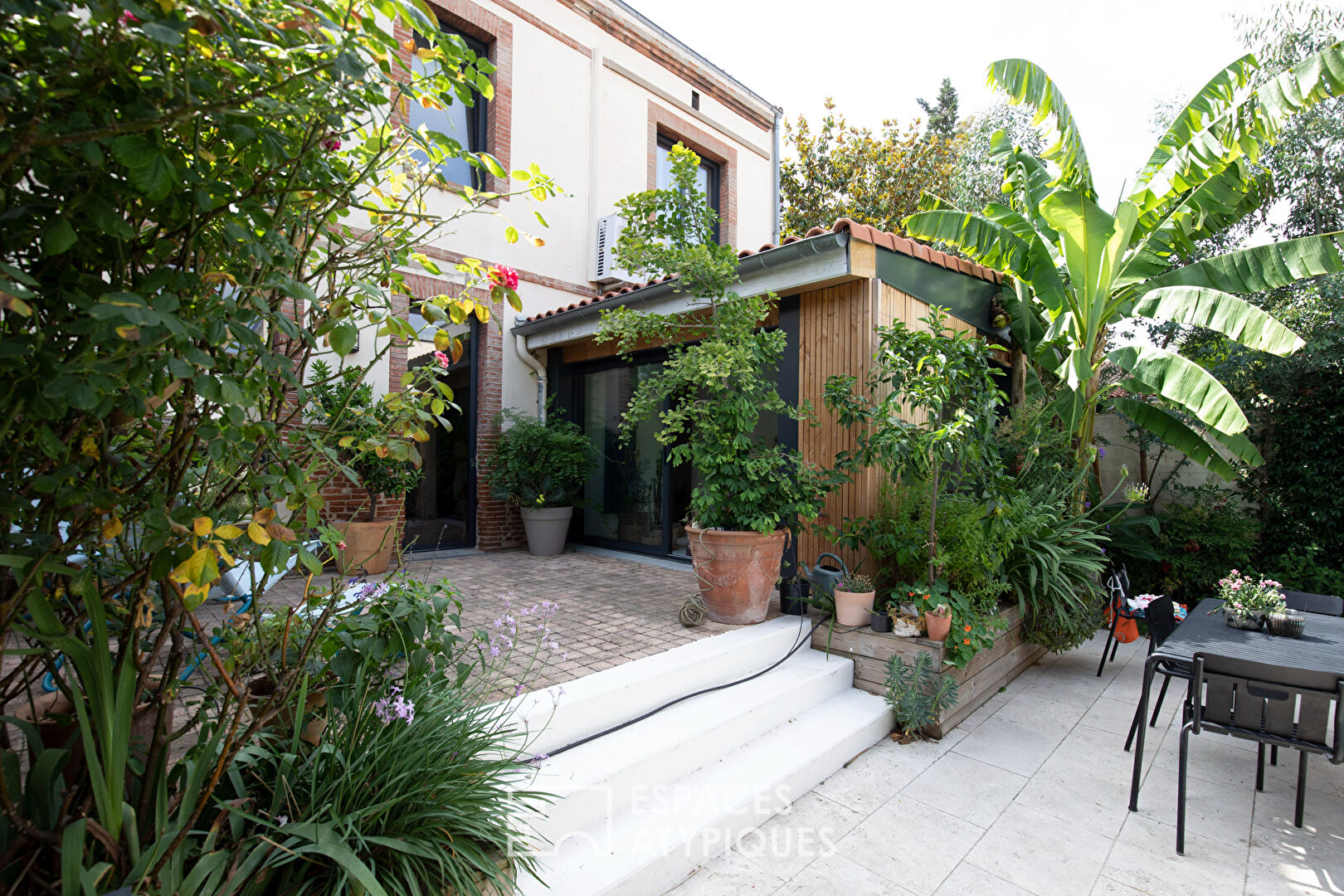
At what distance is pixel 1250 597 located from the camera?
3.39 metres

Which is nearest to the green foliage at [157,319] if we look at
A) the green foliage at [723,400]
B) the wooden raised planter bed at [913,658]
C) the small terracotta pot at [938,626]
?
the green foliage at [723,400]

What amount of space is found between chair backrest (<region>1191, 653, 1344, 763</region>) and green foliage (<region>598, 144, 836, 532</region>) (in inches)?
83.5

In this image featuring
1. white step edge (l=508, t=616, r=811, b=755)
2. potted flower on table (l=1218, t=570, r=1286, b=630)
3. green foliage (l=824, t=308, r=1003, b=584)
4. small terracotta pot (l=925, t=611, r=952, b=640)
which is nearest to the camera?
white step edge (l=508, t=616, r=811, b=755)

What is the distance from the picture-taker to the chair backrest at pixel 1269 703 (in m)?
2.46

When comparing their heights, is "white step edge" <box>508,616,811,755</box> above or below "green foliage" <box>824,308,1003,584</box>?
below

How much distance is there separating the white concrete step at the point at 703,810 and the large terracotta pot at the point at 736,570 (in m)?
0.81

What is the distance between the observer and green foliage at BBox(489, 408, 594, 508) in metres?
6.77

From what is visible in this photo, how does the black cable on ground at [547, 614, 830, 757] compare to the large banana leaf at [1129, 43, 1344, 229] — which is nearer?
the black cable on ground at [547, 614, 830, 757]

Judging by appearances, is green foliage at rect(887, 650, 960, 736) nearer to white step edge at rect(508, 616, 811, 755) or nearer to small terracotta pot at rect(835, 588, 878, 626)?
small terracotta pot at rect(835, 588, 878, 626)

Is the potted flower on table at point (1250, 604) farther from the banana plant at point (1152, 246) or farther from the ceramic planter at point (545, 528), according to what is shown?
the ceramic planter at point (545, 528)

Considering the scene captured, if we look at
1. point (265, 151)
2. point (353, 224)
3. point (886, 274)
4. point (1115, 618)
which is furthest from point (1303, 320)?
point (353, 224)

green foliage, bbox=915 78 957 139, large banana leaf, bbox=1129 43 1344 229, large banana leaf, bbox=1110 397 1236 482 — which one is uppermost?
green foliage, bbox=915 78 957 139

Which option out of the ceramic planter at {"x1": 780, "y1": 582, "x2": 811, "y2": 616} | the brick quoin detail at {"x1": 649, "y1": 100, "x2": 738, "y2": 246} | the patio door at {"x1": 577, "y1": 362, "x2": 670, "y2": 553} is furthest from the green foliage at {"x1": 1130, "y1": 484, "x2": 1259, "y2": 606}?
the brick quoin detail at {"x1": 649, "y1": 100, "x2": 738, "y2": 246}

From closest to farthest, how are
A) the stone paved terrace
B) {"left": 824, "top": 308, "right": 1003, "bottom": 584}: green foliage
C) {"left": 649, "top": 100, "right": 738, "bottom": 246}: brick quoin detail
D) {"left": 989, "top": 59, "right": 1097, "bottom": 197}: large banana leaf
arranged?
the stone paved terrace, {"left": 824, "top": 308, "right": 1003, "bottom": 584}: green foliage, {"left": 989, "top": 59, "right": 1097, "bottom": 197}: large banana leaf, {"left": 649, "top": 100, "right": 738, "bottom": 246}: brick quoin detail
